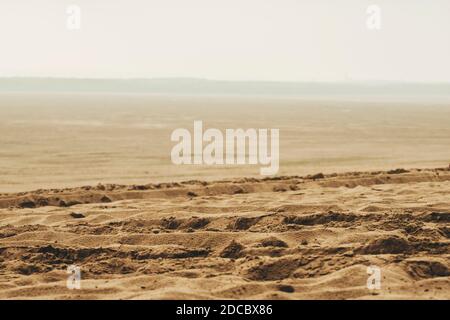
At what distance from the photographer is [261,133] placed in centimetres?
2742

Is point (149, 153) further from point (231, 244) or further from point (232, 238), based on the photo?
point (231, 244)

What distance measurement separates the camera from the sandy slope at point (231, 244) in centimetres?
532

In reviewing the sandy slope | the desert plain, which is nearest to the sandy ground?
the desert plain

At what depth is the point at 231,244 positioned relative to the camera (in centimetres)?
655

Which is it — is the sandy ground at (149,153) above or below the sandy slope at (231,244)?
below

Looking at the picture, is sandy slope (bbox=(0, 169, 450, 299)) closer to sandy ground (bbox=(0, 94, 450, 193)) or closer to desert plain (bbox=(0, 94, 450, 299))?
desert plain (bbox=(0, 94, 450, 299))

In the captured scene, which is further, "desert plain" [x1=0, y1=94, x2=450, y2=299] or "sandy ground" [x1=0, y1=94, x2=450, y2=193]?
"sandy ground" [x1=0, y1=94, x2=450, y2=193]

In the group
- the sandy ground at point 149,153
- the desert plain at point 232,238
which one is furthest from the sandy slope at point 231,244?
the sandy ground at point 149,153

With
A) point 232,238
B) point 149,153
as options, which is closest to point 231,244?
point 232,238

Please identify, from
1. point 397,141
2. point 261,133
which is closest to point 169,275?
point 397,141

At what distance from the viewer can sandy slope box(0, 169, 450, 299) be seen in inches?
209

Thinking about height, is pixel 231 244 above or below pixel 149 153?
above

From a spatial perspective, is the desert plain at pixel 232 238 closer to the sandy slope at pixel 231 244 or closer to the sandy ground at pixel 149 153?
the sandy slope at pixel 231 244
